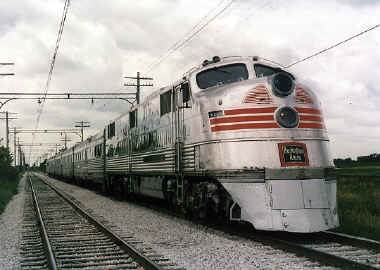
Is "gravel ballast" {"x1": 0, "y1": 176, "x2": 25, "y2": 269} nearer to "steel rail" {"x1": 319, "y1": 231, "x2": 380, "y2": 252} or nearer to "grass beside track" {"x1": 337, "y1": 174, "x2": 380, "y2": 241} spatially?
"steel rail" {"x1": 319, "y1": 231, "x2": 380, "y2": 252}

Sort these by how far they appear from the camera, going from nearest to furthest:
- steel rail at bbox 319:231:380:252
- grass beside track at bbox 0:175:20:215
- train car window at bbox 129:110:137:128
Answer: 1. steel rail at bbox 319:231:380:252
2. train car window at bbox 129:110:137:128
3. grass beside track at bbox 0:175:20:215

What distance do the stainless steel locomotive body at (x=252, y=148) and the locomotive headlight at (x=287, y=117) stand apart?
0.02 meters

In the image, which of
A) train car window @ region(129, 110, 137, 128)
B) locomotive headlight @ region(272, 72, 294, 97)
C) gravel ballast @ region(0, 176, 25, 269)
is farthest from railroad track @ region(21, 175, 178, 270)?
train car window @ region(129, 110, 137, 128)

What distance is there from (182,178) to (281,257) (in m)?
4.73

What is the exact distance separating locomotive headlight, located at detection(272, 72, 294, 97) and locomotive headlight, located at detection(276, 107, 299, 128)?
0.97 ft

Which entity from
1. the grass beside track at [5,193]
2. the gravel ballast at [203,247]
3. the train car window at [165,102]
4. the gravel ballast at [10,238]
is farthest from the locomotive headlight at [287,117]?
the grass beside track at [5,193]

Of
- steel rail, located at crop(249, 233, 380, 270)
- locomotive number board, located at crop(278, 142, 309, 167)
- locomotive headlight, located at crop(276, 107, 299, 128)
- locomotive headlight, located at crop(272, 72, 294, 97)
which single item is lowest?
steel rail, located at crop(249, 233, 380, 270)

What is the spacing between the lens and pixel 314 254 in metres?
8.11

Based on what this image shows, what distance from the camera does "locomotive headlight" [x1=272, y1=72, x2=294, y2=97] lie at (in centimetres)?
1023

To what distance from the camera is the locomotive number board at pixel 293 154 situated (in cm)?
983

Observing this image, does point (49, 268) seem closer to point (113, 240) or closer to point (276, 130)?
point (113, 240)

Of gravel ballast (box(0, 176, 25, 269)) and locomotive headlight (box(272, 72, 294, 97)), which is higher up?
locomotive headlight (box(272, 72, 294, 97))

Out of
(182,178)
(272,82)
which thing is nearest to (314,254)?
(272,82)

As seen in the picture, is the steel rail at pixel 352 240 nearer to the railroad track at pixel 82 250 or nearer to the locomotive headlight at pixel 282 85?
the locomotive headlight at pixel 282 85
